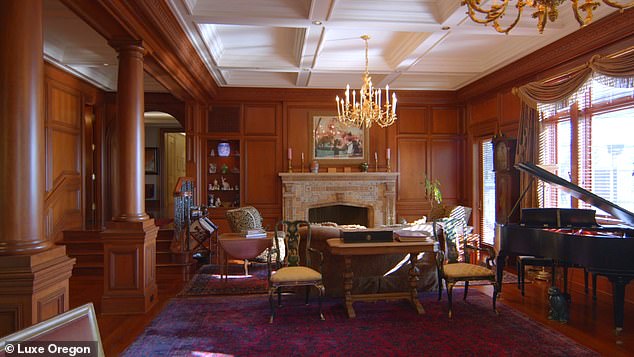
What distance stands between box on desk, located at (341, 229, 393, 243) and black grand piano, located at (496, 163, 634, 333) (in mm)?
1455

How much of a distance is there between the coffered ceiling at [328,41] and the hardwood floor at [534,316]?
10.7 ft

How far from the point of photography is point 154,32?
4.74m

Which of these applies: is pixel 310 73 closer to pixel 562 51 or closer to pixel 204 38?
pixel 204 38

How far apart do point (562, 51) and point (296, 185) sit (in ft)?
17.0

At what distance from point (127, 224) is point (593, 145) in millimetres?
5741

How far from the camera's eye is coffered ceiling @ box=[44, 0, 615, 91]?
4910 mm

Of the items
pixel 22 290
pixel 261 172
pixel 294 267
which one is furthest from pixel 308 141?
pixel 22 290

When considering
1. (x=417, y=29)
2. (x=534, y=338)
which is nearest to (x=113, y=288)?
(x=534, y=338)

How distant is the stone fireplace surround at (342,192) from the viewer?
29.0ft

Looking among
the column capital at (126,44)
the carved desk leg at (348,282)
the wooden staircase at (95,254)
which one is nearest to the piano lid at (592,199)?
the carved desk leg at (348,282)

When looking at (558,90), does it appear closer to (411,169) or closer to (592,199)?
(592,199)

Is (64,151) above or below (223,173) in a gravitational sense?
above

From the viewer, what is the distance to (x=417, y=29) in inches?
208

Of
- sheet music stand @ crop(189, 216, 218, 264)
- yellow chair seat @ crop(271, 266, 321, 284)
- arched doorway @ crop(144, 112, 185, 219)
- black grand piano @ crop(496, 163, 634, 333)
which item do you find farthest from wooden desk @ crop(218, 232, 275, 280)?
arched doorway @ crop(144, 112, 185, 219)
